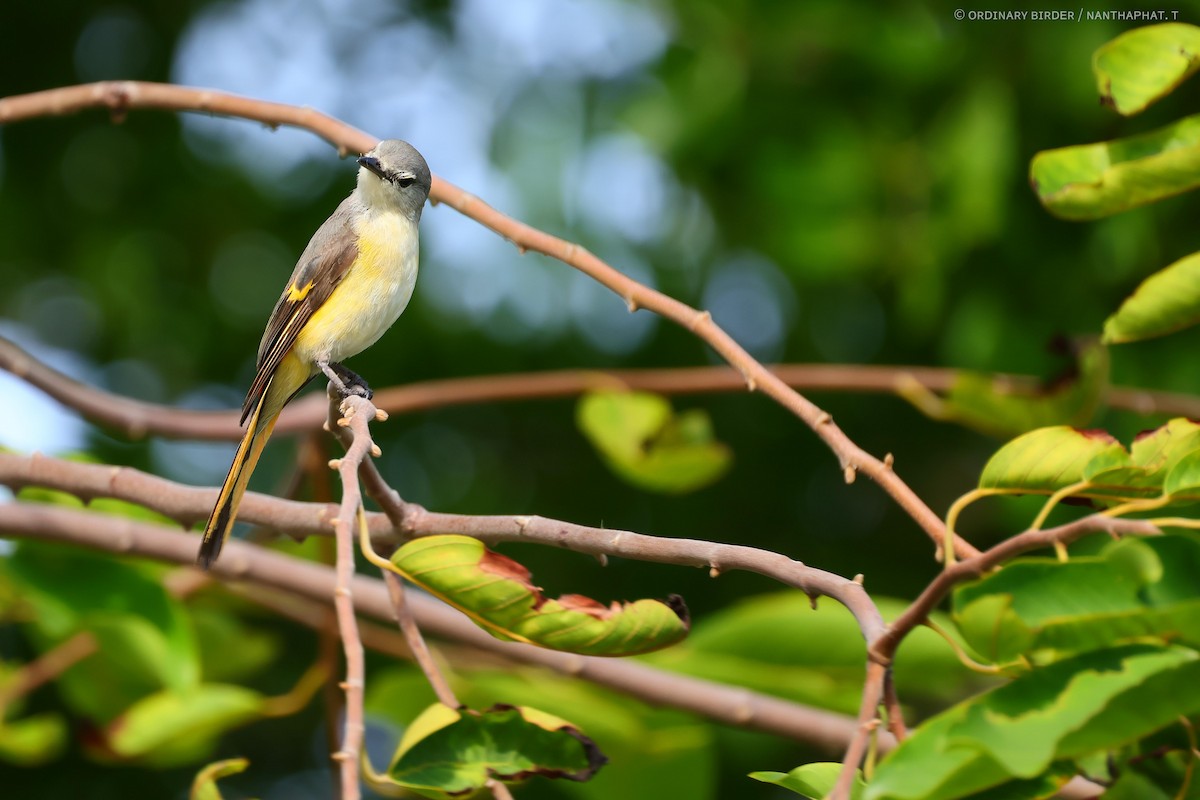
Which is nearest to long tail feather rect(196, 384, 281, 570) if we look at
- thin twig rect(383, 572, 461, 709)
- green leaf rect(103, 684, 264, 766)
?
thin twig rect(383, 572, 461, 709)

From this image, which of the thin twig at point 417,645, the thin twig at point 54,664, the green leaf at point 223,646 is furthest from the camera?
the green leaf at point 223,646

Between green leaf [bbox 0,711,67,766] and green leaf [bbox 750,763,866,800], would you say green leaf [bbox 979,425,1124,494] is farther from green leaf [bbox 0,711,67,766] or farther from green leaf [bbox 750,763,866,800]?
green leaf [bbox 0,711,67,766]

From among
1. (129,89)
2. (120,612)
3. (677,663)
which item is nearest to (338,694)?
(120,612)

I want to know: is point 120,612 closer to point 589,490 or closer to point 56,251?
point 589,490

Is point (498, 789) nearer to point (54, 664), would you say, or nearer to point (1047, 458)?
point (1047, 458)

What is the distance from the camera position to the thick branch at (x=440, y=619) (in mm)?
2336

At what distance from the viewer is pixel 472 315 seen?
4785 millimetres

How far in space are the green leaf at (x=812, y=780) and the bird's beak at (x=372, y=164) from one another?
1.25 meters

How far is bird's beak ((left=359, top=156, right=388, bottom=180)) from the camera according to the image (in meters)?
1.98

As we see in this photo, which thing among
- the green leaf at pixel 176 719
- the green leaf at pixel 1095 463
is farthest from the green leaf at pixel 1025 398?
the green leaf at pixel 176 719

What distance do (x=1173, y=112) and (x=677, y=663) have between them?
2.19 meters

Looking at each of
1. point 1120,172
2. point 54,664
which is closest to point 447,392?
point 54,664

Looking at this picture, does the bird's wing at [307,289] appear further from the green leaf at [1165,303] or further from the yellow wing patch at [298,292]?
the green leaf at [1165,303]

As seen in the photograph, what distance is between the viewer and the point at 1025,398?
259 cm
